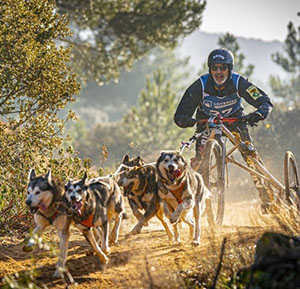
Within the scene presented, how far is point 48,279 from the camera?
18.3 feet

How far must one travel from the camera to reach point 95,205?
234 inches

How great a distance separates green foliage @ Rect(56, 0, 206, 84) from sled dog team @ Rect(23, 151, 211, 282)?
1133 centimetres

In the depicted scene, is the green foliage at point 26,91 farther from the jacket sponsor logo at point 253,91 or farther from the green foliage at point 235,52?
the green foliage at point 235,52

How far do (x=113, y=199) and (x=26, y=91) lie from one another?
260 cm

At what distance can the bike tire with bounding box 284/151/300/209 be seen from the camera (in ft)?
25.8

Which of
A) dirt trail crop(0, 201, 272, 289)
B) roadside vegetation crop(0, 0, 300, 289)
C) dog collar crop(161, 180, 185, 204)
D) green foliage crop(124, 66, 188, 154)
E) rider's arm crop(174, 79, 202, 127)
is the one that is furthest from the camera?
green foliage crop(124, 66, 188, 154)

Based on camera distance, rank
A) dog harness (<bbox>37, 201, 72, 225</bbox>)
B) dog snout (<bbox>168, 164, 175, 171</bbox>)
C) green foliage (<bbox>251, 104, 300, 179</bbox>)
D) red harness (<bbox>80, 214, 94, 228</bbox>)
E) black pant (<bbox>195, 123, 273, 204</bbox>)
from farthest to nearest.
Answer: green foliage (<bbox>251, 104, 300, 179</bbox>) → black pant (<bbox>195, 123, 273, 204</bbox>) → dog snout (<bbox>168, 164, 175, 171</bbox>) → red harness (<bbox>80, 214, 94, 228</bbox>) → dog harness (<bbox>37, 201, 72, 225</bbox>)

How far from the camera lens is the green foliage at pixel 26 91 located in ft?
26.1

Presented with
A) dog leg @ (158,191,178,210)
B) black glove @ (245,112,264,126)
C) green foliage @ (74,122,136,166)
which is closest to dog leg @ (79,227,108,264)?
dog leg @ (158,191,178,210)

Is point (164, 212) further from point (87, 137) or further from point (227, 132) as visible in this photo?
point (87, 137)

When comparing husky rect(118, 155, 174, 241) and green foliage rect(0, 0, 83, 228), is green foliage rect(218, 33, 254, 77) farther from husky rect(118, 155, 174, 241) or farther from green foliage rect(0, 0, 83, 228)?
husky rect(118, 155, 174, 241)

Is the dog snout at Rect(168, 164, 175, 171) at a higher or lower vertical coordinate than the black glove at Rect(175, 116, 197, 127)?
lower

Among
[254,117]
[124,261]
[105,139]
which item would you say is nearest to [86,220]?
[124,261]

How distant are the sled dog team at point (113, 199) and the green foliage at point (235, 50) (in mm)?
23047
